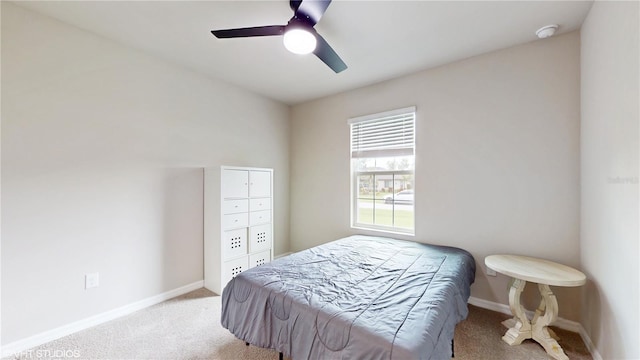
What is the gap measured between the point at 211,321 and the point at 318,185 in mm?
2163

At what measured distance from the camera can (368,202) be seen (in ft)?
11.1

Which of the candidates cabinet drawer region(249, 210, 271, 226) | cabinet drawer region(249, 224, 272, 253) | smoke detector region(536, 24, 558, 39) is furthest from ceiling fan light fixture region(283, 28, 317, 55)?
cabinet drawer region(249, 224, 272, 253)

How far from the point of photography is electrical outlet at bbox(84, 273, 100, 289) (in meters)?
2.15

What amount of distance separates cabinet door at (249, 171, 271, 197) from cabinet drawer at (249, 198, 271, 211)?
6cm

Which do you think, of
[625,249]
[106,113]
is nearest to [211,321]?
[106,113]

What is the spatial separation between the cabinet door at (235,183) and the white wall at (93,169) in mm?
399

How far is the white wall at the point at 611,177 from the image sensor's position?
50.4 inches

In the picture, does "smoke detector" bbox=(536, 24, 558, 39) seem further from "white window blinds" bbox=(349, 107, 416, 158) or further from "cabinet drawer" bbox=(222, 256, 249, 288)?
"cabinet drawer" bbox=(222, 256, 249, 288)

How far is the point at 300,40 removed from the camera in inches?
65.2

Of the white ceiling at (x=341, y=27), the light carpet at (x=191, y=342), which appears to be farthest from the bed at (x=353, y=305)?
the white ceiling at (x=341, y=27)

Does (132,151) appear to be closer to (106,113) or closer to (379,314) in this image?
(106,113)

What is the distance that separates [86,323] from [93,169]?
4.37 feet

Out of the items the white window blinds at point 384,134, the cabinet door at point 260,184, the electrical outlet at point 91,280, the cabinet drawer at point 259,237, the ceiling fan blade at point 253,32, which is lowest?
the electrical outlet at point 91,280

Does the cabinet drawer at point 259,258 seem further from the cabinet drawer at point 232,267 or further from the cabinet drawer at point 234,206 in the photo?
the cabinet drawer at point 234,206
